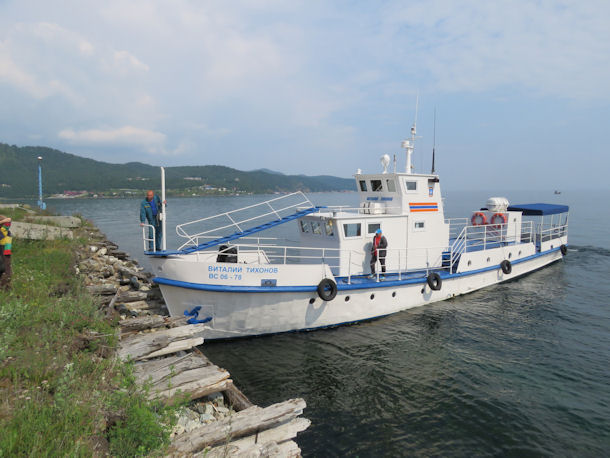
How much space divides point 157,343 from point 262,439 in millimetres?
3223

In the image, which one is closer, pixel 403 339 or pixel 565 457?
pixel 565 457

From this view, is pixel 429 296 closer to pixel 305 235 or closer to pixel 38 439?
pixel 305 235

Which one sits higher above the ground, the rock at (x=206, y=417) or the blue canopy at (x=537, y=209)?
the blue canopy at (x=537, y=209)

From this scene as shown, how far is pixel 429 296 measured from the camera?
1334 cm

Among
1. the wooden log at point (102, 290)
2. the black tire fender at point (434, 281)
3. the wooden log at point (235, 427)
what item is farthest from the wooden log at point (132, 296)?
the black tire fender at point (434, 281)

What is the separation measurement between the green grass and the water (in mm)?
3250

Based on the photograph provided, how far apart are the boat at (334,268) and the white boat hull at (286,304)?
0.03 metres

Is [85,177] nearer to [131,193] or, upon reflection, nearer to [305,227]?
[131,193]

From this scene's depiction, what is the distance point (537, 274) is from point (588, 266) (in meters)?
4.93

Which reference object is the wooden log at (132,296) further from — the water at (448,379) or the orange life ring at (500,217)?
the orange life ring at (500,217)

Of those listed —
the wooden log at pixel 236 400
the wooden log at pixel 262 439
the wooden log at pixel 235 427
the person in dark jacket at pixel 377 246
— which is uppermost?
the person in dark jacket at pixel 377 246

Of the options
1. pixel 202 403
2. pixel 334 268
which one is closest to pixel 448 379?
pixel 334 268

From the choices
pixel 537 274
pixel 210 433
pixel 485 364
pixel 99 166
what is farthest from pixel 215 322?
pixel 99 166

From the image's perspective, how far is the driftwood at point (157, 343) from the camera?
6844 millimetres
